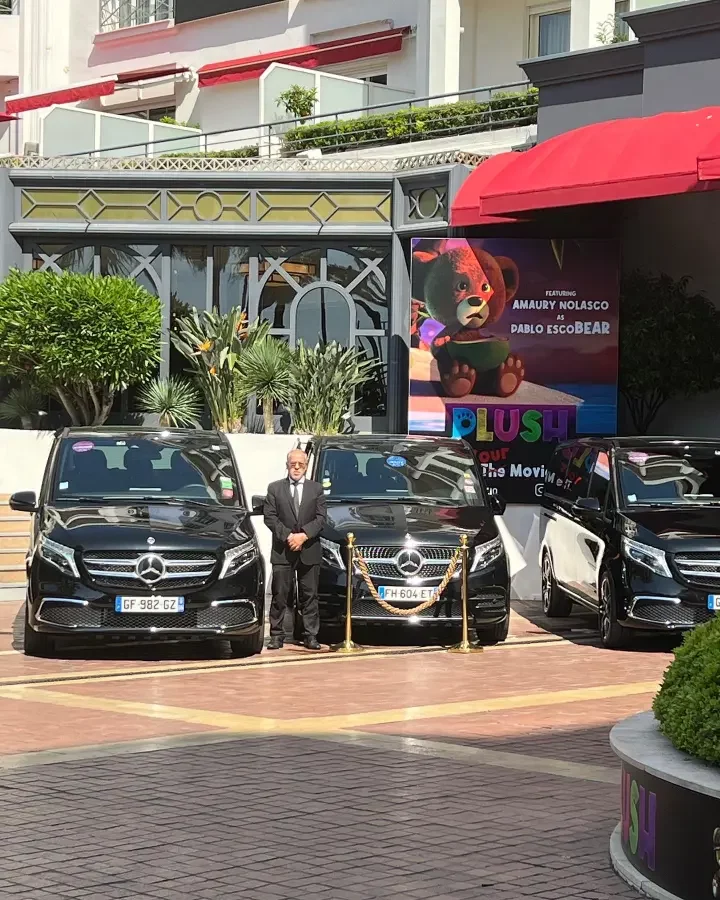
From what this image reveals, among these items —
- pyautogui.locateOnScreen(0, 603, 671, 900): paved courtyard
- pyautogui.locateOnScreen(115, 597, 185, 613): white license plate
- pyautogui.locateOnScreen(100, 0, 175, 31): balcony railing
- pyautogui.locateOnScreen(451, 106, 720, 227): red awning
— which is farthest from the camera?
pyautogui.locateOnScreen(100, 0, 175, 31): balcony railing

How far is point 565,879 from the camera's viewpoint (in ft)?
20.3

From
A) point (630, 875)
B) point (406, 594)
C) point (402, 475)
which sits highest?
point (402, 475)

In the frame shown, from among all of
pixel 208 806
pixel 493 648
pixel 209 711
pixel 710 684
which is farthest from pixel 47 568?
pixel 710 684

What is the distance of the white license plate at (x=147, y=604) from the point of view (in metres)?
12.2

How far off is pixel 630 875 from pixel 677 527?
25.9 ft

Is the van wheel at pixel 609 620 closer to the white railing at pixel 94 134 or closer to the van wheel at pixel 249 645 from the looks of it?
the van wheel at pixel 249 645

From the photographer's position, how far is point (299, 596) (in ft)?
45.0

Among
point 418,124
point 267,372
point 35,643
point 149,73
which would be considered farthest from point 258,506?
point 149,73

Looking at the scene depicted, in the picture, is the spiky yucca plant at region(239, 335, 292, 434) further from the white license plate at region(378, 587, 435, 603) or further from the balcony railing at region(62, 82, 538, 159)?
the white license plate at region(378, 587, 435, 603)

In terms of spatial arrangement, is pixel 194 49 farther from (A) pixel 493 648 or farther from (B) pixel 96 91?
(A) pixel 493 648

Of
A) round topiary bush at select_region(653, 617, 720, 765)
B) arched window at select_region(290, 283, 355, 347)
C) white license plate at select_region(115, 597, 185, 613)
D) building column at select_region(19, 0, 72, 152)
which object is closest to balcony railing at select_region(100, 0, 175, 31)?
building column at select_region(19, 0, 72, 152)

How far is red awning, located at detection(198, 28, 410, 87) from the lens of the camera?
1270 inches

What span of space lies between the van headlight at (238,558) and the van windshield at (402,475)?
1.90 metres

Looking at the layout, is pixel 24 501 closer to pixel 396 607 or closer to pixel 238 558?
pixel 238 558
